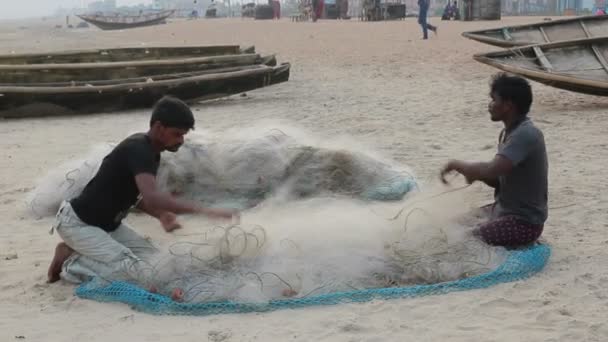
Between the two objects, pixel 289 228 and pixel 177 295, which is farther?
pixel 289 228

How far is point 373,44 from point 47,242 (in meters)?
17.1

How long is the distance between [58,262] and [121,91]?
6583 millimetres

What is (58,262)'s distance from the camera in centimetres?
375

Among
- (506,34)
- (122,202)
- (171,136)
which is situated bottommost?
(122,202)

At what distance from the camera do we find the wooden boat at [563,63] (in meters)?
8.83

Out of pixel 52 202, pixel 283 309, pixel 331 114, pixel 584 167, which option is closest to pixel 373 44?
pixel 331 114

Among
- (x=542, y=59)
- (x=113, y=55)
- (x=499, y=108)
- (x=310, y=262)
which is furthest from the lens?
(x=113, y=55)

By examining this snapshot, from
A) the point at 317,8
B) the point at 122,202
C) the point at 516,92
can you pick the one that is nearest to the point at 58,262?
the point at 122,202

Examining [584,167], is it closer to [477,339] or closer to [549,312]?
[549,312]

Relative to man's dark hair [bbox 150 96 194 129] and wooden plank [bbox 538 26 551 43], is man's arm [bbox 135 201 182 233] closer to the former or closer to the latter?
man's dark hair [bbox 150 96 194 129]

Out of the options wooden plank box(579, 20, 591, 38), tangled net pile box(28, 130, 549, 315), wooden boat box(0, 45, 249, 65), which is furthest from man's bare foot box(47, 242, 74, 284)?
wooden plank box(579, 20, 591, 38)

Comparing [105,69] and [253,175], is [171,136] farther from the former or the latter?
[105,69]

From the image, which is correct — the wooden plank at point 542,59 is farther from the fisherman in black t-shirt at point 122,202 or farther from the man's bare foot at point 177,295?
the man's bare foot at point 177,295

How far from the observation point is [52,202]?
4949 mm
